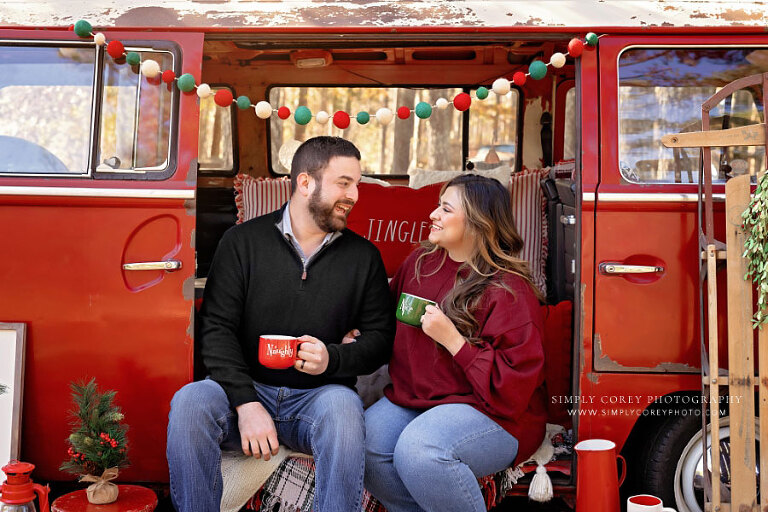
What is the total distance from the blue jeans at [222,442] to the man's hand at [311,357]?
0.13 meters

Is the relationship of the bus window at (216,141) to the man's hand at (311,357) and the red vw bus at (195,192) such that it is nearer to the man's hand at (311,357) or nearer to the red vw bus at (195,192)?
the red vw bus at (195,192)

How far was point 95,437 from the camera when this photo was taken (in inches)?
123

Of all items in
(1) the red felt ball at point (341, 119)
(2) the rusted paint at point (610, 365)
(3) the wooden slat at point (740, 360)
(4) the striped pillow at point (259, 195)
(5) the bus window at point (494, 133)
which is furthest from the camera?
(5) the bus window at point (494, 133)

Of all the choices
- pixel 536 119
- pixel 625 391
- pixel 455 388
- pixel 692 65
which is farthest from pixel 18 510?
pixel 536 119

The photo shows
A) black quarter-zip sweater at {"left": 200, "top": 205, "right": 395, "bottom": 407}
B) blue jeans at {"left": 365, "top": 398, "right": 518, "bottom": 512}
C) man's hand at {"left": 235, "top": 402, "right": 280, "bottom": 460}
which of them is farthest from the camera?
black quarter-zip sweater at {"left": 200, "top": 205, "right": 395, "bottom": 407}

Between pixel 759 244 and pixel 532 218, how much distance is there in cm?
172

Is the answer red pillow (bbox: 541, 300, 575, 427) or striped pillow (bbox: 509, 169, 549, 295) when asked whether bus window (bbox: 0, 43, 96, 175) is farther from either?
striped pillow (bbox: 509, 169, 549, 295)

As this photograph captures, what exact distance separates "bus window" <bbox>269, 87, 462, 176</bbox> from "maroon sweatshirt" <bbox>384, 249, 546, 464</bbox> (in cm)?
Result: 200

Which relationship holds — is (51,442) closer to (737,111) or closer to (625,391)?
(625,391)

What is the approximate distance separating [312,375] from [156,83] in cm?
139

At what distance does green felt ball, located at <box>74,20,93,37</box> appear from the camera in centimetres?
328

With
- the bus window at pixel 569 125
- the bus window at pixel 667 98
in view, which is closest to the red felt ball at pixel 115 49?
the bus window at pixel 667 98

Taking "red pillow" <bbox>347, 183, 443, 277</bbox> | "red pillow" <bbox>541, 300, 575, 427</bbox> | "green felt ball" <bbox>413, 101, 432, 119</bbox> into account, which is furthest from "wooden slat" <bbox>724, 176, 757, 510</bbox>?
"red pillow" <bbox>347, 183, 443, 277</bbox>

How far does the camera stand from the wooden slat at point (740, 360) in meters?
3.11
